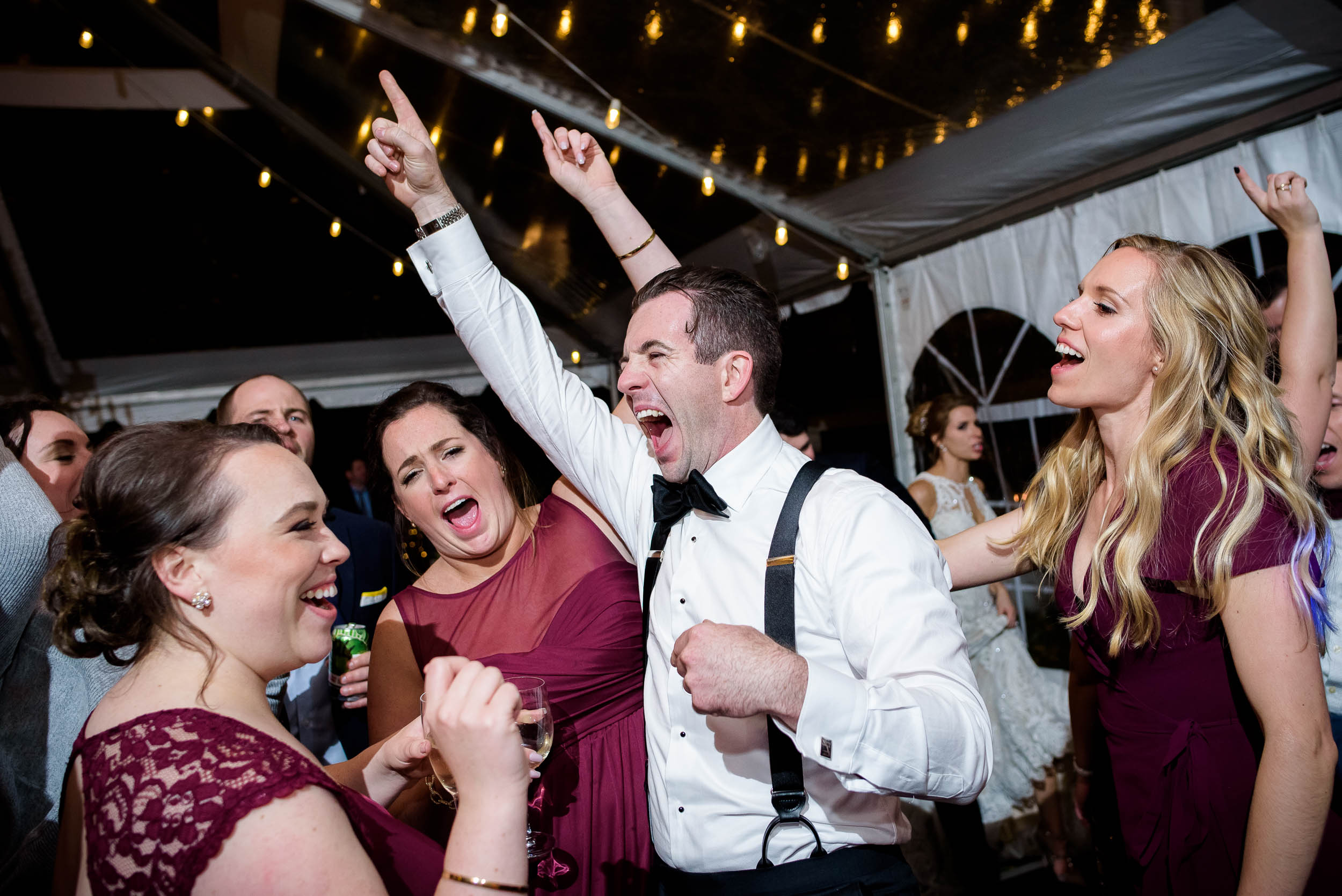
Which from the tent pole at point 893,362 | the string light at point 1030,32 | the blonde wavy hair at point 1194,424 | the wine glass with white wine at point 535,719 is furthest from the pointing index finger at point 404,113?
the tent pole at point 893,362

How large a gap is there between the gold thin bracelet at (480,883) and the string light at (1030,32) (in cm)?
296

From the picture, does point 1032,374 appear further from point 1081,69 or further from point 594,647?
point 594,647

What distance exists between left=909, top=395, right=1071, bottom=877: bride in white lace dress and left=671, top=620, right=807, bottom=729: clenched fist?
289cm

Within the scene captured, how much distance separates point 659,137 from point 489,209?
88.5 inches

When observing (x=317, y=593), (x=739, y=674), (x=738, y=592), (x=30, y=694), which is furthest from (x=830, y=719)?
(x=30, y=694)

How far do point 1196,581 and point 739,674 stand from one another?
2.96ft

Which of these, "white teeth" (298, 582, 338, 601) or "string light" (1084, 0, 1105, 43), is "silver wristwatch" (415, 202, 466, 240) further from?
"string light" (1084, 0, 1105, 43)

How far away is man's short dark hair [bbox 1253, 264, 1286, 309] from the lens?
2594 mm

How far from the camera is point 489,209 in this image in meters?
6.04

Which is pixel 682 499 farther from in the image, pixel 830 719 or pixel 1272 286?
pixel 1272 286

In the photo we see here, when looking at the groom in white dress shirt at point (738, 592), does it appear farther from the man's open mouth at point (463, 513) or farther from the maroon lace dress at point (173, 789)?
the maroon lace dress at point (173, 789)

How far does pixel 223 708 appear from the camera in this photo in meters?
1.10

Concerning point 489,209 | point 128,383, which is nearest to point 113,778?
point 489,209

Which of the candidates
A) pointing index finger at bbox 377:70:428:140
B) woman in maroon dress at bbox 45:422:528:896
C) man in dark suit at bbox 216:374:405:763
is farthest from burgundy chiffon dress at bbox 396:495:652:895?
pointing index finger at bbox 377:70:428:140
